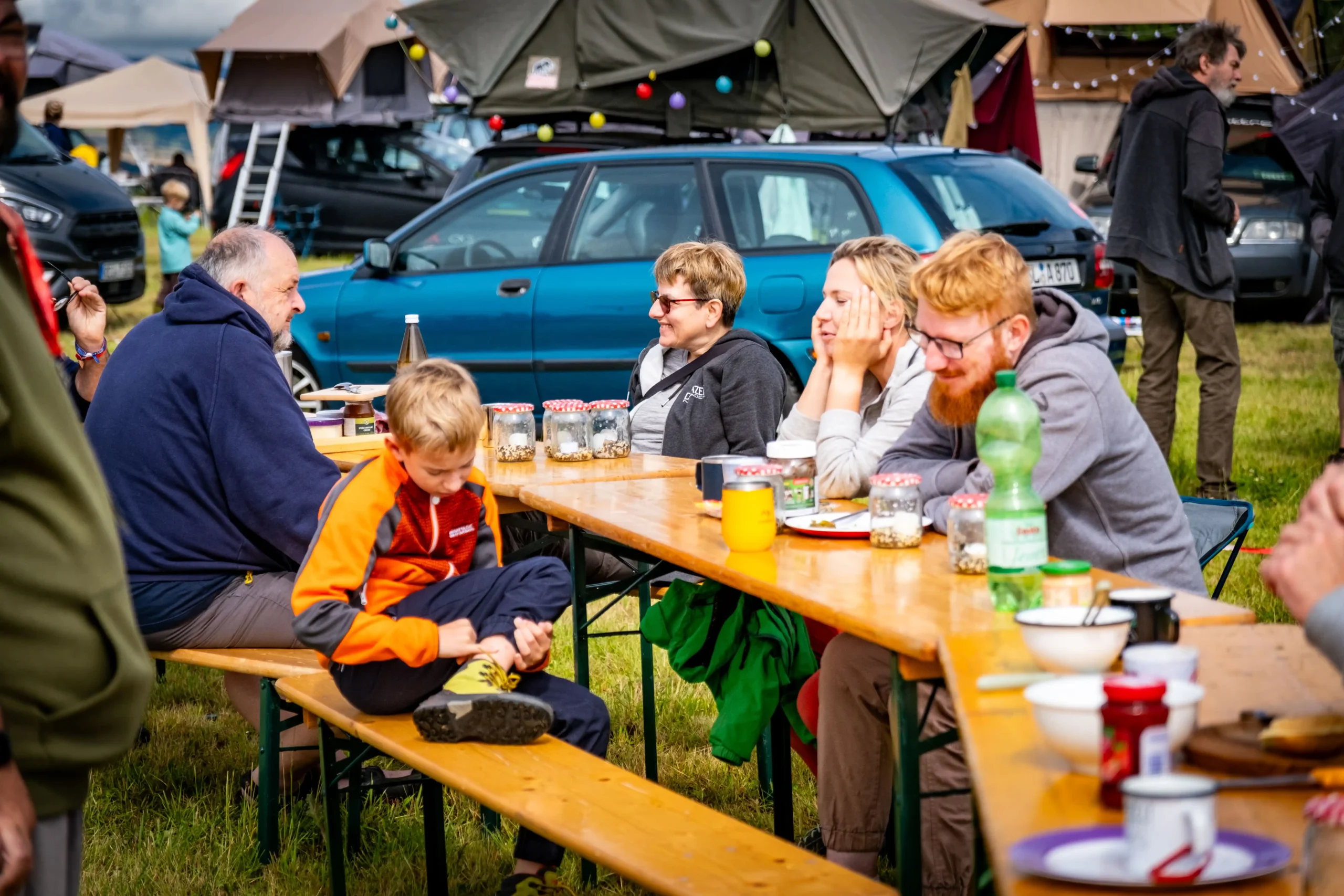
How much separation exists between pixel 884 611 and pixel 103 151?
37968 millimetres

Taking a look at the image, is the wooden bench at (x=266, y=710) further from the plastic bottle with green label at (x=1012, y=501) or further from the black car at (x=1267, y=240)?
the black car at (x=1267, y=240)

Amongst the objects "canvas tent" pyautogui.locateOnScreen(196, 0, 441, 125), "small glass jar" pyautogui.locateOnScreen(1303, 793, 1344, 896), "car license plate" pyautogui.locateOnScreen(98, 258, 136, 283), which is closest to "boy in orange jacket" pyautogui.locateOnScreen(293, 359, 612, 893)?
"small glass jar" pyautogui.locateOnScreen(1303, 793, 1344, 896)

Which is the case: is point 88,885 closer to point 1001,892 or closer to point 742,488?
point 742,488

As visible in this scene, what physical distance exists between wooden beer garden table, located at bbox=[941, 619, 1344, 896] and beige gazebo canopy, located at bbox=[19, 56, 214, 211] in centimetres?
2759

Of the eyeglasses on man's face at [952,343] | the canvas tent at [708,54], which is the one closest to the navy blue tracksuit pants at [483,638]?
the eyeglasses on man's face at [952,343]

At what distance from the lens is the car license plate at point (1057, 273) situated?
301 inches

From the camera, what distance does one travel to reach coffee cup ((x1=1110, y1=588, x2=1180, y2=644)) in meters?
2.18

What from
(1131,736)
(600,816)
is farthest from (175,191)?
(1131,736)

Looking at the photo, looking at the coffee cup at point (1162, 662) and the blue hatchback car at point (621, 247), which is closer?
the coffee cup at point (1162, 662)

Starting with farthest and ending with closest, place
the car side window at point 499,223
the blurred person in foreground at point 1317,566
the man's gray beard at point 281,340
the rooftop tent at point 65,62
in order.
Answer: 1. the rooftop tent at point 65,62
2. the car side window at point 499,223
3. the man's gray beard at point 281,340
4. the blurred person in foreground at point 1317,566

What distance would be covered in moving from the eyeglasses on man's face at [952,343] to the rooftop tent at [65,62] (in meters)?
30.2

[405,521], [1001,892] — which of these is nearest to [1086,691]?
[1001,892]

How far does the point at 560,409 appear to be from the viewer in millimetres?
4410

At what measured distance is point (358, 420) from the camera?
475cm
